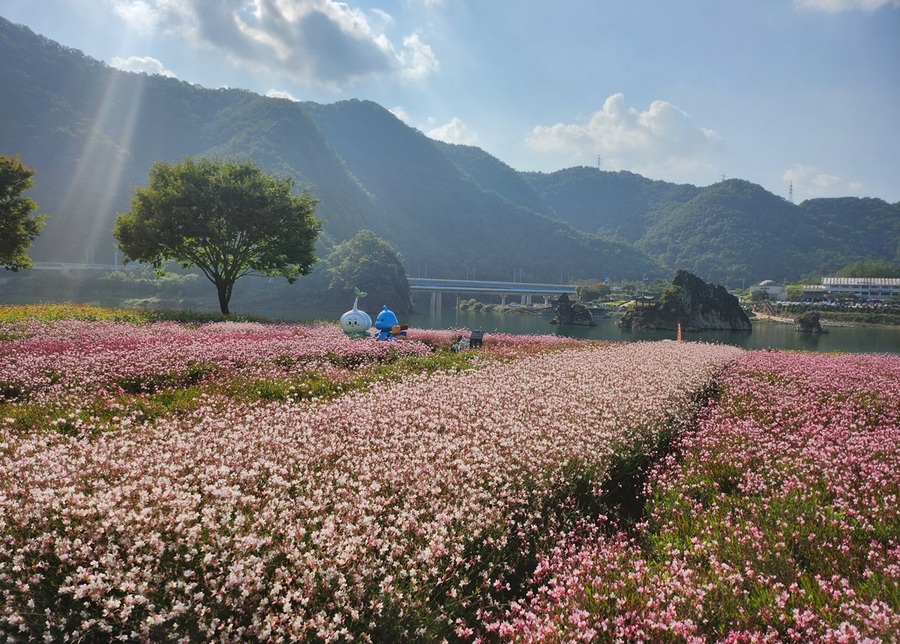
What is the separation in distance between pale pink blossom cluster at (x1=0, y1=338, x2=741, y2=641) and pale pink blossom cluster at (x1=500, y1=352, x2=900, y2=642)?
2.03 feet

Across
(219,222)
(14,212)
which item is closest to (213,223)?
(219,222)

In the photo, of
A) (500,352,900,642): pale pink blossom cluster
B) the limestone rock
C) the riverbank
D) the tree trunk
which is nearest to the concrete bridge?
the limestone rock

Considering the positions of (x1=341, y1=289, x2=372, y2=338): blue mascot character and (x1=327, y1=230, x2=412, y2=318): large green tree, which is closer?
(x1=341, y1=289, x2=372, y2=338): blue mascot character

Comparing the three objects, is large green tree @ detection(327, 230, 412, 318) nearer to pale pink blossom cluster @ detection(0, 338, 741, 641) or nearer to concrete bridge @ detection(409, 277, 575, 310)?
concrete bridge @ detection(409, 277, 575, 310)

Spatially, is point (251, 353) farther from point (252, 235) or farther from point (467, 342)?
point (252, 235)

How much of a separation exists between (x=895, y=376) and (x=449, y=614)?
49.8ft

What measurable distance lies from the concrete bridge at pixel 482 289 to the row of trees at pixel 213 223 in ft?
313

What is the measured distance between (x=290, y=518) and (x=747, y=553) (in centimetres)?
428

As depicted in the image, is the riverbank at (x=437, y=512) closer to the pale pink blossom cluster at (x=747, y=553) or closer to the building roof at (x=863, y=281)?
the pale pink blossom cluster at (x=747, y=553)

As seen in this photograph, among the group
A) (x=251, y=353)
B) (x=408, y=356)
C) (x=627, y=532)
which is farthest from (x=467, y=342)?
(x=627, y=532)

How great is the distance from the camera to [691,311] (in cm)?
8419

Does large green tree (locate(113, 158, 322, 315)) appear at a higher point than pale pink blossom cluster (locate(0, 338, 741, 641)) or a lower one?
higher

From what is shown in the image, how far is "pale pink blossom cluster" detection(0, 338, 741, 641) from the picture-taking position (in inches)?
131

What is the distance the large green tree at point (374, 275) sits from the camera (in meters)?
107
